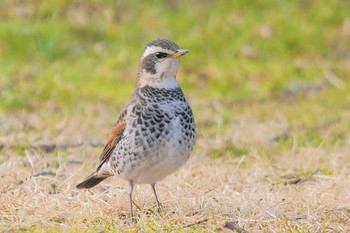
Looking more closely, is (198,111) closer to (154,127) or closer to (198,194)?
(198,194)

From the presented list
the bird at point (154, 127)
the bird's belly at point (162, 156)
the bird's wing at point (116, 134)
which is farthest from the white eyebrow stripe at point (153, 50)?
the bird's belly at point (162, 156)

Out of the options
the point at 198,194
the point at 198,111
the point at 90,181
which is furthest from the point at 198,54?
the point at 90,181

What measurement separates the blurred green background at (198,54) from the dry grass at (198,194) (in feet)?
5.86

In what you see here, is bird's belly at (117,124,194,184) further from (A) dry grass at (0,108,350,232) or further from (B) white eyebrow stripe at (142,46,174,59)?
(B) white eyebrow stripe at (142,46,174,59)

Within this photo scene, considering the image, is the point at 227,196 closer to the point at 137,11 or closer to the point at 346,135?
the point at 346,135

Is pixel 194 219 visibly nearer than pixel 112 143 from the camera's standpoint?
Yes

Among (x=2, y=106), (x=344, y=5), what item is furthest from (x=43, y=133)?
(x=344, y=5)

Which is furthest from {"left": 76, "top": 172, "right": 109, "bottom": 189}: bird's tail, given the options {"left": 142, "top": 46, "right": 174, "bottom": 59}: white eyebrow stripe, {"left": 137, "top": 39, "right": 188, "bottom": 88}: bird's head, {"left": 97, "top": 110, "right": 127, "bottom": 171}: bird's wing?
{"left": 142, "top": 46, "right": 174, "bottom": 59}: white eyebrow stripe

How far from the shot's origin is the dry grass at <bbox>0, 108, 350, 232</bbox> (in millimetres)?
6207

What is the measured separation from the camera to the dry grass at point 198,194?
6.21 m

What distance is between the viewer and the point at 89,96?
1180 centimetres

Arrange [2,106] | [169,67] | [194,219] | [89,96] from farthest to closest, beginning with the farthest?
[89,96]
[2,106]
[169,67]
[194,219]

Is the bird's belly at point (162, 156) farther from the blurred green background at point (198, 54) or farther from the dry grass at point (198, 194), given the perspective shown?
the blurred green background at point (198, 54)

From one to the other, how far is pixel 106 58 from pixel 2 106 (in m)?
2.41
